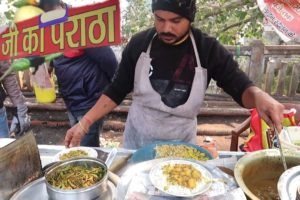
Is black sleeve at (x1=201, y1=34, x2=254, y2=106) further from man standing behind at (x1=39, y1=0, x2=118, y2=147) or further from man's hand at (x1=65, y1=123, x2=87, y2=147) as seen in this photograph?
man standing behind at (x1=39, y1=0, x2=118, y2=147)

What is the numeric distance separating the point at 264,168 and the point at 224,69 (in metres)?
0.95

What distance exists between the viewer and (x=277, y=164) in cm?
158

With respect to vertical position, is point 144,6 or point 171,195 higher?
point 144,6

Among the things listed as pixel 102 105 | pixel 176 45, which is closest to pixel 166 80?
pixel 176 45

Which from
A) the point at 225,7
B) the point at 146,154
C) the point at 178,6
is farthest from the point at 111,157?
the point at 225,7

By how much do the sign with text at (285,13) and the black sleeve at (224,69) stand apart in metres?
0.42

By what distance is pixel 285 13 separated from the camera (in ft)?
6.61

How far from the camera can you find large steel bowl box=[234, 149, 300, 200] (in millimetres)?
1455

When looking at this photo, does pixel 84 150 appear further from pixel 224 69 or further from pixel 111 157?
pixel 224 69

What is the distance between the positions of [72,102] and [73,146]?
1180mm

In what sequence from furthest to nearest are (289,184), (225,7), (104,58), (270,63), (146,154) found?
(270,63), (225,7), (104,58), (146,154), (289,184)

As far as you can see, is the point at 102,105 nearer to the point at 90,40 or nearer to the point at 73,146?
the point at 73,146

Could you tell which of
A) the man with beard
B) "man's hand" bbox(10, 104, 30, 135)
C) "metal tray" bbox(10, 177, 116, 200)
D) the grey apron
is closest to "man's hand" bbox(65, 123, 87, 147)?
the man with beard

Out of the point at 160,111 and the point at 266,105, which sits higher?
the point at 266,105
